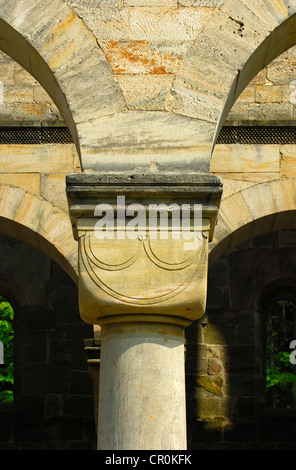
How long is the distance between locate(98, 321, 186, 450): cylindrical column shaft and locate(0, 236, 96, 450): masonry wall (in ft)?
18.6

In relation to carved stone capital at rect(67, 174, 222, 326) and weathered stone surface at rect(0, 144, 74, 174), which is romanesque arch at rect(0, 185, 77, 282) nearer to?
weathered stone surface at rect(0, 144, 74, 174)

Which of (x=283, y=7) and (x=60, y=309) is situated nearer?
(x=283, y=7)

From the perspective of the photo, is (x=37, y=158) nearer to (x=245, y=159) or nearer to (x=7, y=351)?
(x=245, y=159)

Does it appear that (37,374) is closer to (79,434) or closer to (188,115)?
(79,434)

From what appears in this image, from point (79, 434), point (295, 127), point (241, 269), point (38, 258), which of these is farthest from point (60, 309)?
point (295, 127)

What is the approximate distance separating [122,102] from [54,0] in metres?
0.62

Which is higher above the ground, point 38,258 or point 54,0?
point 38,258

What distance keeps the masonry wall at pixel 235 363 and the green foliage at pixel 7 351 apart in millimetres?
2041

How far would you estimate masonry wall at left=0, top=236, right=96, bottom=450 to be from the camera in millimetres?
9266

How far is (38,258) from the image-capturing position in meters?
9.72

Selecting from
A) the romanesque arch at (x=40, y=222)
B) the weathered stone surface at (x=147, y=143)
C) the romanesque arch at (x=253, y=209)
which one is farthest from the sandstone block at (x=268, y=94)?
the weathered stone surface at (x=147, y=143)

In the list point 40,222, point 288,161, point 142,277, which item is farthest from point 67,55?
point 288,161

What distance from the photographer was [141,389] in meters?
3.63
